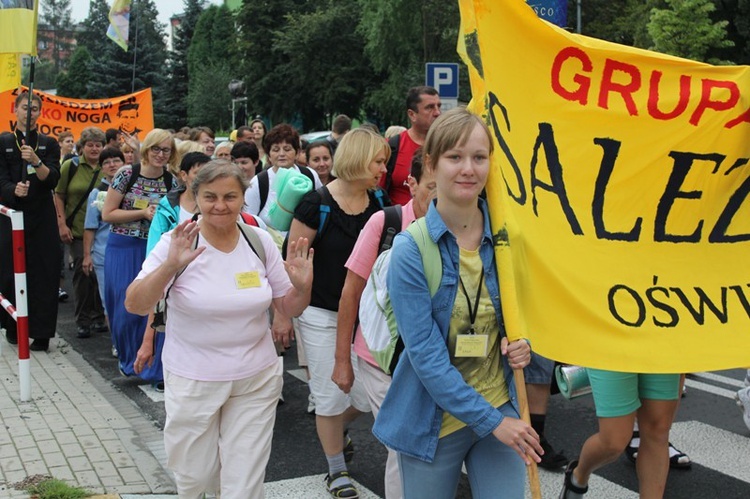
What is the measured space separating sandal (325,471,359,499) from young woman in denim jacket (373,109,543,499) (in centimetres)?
177

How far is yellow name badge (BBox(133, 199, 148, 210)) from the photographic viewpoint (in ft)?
23.6

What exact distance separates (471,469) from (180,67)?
8000cm

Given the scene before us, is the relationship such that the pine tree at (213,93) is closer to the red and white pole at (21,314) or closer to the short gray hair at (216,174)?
the red and white pole at (21,314)

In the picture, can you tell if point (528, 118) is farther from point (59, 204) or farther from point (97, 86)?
point (97, 86)

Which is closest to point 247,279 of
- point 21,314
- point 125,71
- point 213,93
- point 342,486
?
point 342,486

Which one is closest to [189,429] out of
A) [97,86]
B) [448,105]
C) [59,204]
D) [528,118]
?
[528,118]

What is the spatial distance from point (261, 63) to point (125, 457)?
5362 centimetres

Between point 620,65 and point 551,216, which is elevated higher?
point 620,65

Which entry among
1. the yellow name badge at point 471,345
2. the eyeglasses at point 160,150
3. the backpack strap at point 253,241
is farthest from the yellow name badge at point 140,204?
the yellow name badge at point 471,345

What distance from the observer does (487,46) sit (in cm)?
372

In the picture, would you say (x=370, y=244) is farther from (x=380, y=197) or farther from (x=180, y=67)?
(x=180, y=67)

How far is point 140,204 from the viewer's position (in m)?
7.21

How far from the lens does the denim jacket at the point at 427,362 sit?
2889 mm

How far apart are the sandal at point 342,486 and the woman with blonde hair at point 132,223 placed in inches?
102
